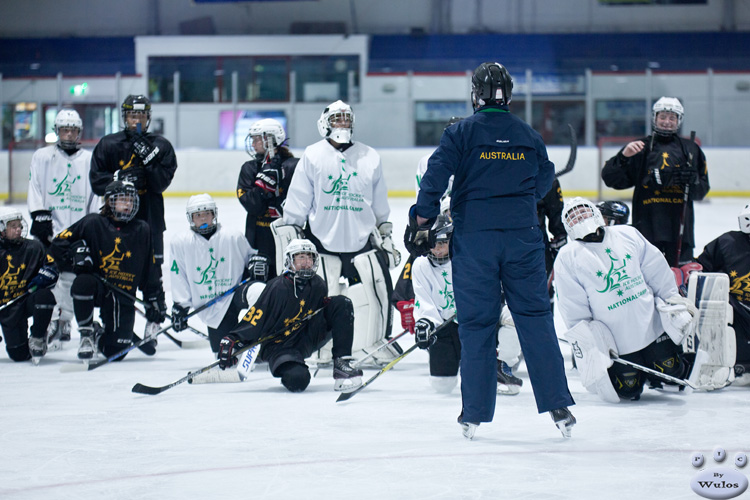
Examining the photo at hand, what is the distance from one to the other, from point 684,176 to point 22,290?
132 inches

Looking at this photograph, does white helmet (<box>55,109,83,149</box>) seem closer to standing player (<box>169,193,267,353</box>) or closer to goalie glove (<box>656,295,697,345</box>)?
standing player (<box>169,193,267,353</box>)

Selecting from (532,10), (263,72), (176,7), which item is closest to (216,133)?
Result: (263,72)

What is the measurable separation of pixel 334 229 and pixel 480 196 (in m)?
1.63

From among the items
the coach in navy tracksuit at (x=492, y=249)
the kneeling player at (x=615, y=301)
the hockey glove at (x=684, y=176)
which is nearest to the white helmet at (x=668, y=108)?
the hockey glove at (x=684, y=176)

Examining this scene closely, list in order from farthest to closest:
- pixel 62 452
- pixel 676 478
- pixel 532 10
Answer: pixel 532 10
pixel 62 452
pixel 676 478

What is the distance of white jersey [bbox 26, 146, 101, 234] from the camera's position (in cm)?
549

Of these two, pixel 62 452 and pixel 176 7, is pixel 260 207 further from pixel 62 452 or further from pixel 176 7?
pixel 176 7

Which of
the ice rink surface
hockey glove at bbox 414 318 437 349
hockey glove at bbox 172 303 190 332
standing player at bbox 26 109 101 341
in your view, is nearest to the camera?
the ice rink surface

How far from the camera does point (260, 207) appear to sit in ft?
16.0

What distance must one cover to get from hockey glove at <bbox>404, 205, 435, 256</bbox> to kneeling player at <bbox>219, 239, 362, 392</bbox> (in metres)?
0.90

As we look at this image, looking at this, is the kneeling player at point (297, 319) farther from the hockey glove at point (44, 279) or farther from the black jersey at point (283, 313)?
the hockey glove at point (44, 279)

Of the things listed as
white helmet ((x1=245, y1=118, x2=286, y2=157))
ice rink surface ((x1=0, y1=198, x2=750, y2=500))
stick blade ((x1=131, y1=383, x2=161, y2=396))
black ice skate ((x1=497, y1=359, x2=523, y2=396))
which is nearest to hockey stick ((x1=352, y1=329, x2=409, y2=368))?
ice rink surface ((x1=0, y1=198, x2=750, y2=500))

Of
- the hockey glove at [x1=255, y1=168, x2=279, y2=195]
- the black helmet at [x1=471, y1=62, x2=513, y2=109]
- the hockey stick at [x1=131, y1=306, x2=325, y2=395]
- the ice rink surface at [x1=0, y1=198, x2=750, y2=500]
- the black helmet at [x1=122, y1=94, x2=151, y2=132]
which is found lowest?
the ice rink surface at [x1=0, y1=198, x2=750, y2=500]

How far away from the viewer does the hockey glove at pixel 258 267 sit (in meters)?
4.71
